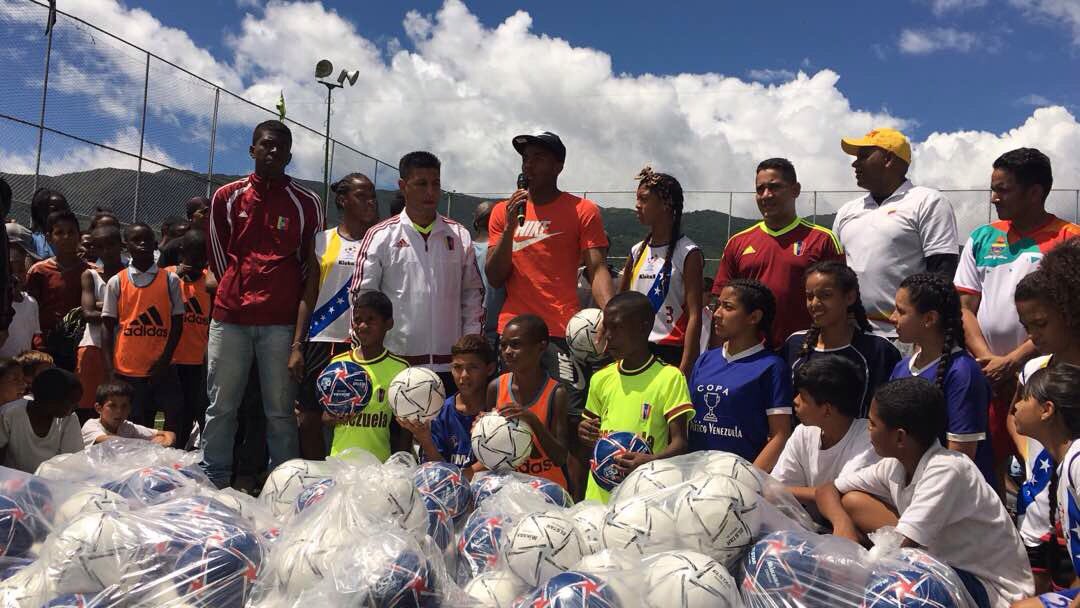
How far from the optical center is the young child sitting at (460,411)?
4.47 meters

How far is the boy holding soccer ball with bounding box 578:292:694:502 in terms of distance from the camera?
155 inches

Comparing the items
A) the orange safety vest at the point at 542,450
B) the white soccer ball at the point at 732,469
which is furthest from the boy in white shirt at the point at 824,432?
the orange safety vest at the point at 542,450

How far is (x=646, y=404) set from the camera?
3.97 metres

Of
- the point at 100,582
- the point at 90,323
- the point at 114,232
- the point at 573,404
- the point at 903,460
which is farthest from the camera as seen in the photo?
the point at 114,232

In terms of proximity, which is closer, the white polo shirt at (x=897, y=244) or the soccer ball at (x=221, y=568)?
the soccer ball at (x=221, y=568)

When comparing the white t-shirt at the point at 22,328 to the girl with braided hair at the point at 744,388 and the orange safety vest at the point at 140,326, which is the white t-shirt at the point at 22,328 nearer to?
the orange safety vest at the point at 140,326

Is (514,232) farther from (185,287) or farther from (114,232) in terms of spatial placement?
(114,232)

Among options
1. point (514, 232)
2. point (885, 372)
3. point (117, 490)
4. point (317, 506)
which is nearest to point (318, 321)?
point (514, 232)

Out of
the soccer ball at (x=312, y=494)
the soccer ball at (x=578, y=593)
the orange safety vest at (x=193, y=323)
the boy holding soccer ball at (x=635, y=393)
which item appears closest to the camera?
the soccer ball at (x=578, y=593)

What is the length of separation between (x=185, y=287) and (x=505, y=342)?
11.4 ft

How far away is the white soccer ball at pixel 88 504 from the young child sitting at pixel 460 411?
1556 mm

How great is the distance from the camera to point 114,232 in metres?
6.76

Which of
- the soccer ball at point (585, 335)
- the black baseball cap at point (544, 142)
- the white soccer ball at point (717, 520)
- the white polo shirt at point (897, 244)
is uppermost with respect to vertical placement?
the black baseball cap at point (544, 142)

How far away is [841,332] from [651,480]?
1443 millimetres
